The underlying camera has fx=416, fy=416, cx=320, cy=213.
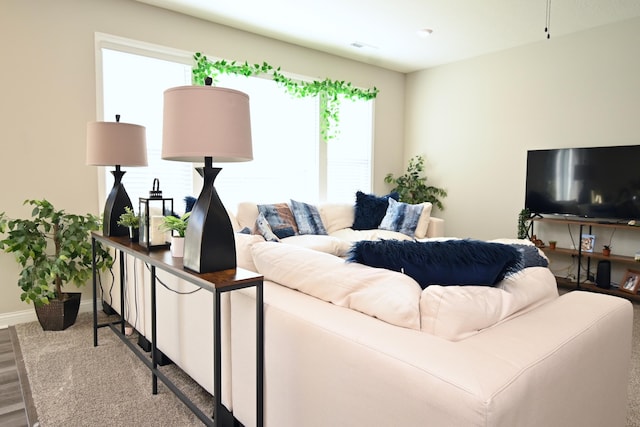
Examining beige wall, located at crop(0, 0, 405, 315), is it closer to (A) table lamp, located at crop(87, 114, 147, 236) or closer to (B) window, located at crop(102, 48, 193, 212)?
(B) window, located at crop(102, 48, 193, 212)

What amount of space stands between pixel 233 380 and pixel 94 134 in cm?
180

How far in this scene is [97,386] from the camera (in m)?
2.26

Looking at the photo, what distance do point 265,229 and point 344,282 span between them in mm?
2776

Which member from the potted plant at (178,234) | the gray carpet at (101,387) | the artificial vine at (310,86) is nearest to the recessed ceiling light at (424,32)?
the artificial vine at (310,86)

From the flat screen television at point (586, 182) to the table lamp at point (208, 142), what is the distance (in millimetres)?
4102

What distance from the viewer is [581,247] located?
439 centimetres

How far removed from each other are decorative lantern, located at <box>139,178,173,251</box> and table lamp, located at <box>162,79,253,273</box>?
0.53 m

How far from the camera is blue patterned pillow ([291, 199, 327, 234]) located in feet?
15.0

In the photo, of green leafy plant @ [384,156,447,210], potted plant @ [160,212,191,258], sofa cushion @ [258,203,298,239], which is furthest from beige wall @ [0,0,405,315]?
green leafy plant @ [384,156,447,210]

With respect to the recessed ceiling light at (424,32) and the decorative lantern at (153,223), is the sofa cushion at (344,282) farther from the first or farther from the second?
the recessed ceiling light at (424,32)

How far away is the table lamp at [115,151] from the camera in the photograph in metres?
2.57

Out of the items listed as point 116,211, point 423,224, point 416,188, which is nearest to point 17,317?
point 116,211

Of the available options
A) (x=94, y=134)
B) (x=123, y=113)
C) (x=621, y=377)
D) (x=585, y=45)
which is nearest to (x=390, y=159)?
(x=585, y=45)

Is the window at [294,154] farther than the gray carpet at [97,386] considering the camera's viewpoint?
Yes
